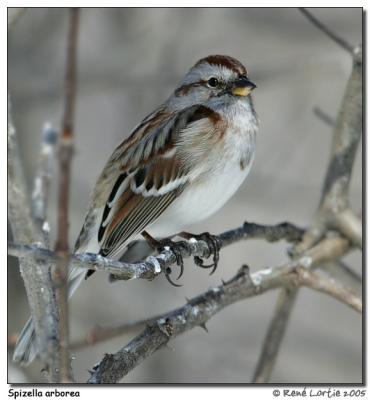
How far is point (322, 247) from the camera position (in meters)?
3.04

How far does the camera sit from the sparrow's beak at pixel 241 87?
3.03 meters

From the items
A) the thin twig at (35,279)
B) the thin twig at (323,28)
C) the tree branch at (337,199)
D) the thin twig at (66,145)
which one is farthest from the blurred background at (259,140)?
the thin twig at (66,145)

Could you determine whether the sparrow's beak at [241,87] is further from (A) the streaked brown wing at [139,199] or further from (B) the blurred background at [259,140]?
(B) the blurred background at [259,140]

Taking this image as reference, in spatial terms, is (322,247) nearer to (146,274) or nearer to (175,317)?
(175,317)

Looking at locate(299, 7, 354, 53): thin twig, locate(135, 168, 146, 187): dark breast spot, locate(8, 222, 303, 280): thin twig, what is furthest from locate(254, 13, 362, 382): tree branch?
locate(135, 168, 146, 187): dark breast spot

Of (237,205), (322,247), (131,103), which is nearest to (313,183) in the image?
(237,205)

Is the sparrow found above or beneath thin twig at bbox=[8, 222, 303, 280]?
above

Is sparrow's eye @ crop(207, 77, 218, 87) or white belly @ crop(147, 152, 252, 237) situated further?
sparrow's eye @ crop(207, 77, 218, 87)

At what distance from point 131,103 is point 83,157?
591 millimetres

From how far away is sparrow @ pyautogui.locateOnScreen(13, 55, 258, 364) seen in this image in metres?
2.96

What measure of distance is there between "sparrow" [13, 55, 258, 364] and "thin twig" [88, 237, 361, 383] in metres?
0.40

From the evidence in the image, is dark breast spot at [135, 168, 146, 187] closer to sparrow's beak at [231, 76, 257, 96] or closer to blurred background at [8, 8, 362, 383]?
sparrow's beak at [231, 76, 257, 96]

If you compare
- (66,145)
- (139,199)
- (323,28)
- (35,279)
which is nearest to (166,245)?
(139,199)

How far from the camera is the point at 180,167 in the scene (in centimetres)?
300
